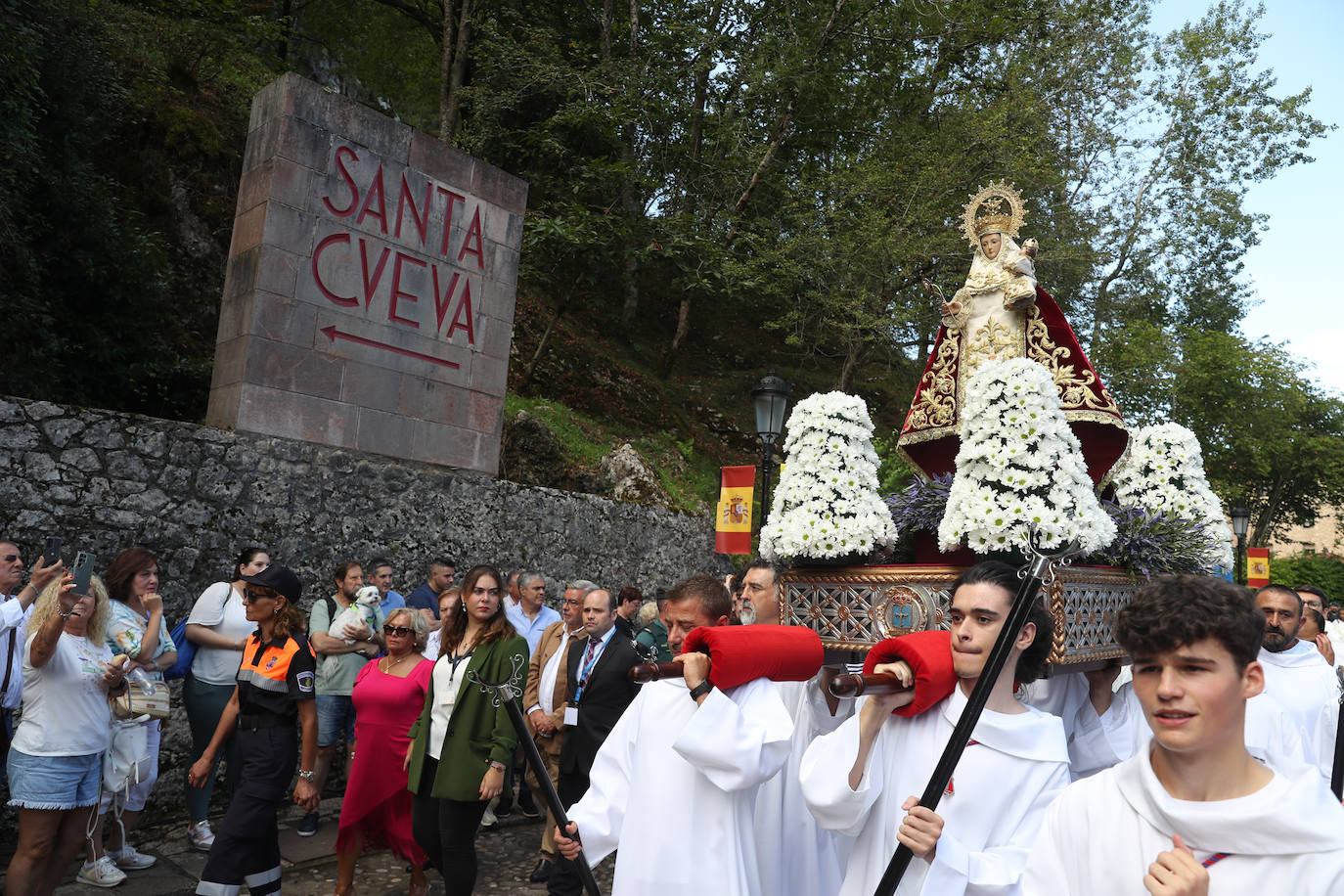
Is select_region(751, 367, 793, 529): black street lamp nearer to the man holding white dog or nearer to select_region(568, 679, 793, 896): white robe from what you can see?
the man holding white dog

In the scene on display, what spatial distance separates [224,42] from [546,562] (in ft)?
39.2

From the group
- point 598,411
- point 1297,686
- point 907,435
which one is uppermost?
point 598,411

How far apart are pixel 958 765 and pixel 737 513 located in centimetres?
782

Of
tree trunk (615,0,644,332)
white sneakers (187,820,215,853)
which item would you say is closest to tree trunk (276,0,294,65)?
tree trunk (615,0,644,332)

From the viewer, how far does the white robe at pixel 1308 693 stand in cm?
457

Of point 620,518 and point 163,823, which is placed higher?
point 620,518

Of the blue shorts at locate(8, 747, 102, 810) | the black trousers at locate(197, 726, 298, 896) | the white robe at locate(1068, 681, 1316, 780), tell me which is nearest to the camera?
the white robe at locate(1068, 681, 1316, 780)

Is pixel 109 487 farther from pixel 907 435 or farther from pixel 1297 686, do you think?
pixel 1297 686

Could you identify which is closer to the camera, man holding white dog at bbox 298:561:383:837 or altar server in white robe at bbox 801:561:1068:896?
altar server in white robe at bbox 801:561:1068:896

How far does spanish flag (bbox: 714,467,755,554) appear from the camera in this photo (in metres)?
10.6

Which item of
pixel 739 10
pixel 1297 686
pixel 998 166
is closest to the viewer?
pixel 1297 686

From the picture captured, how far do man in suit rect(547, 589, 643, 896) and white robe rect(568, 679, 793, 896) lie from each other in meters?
2.60

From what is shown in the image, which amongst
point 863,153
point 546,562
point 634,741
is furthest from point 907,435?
point 863,153

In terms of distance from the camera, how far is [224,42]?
1609cm
